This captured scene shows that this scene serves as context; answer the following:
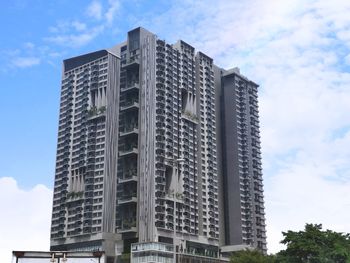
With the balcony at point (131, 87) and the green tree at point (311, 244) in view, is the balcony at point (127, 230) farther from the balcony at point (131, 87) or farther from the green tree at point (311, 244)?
the green tree at point (311, 244)

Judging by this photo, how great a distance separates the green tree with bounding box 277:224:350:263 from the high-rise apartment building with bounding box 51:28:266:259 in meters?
59.1

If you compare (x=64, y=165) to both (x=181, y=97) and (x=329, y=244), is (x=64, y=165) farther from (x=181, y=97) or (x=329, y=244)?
(x=329, y=244)

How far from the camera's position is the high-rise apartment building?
440 ft

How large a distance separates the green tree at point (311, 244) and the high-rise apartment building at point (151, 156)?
5914 centimetres

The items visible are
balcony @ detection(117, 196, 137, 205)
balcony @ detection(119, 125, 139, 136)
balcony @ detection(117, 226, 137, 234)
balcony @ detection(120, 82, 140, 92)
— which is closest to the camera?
balcony @ detection(117, 226, 137, 234)

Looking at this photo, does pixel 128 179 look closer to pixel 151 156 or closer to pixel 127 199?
pixel 127 199

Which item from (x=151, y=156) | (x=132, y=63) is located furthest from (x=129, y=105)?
(x=151, y=156)

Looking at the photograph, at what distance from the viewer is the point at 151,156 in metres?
134

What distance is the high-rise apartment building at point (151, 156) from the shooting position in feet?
440

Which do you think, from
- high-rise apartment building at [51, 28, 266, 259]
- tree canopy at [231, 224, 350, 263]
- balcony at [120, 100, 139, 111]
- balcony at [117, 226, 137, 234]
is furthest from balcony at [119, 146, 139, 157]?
tree canopy at [231, 224, 350, 263]

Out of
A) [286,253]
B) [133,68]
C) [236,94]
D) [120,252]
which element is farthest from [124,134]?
[286,253]

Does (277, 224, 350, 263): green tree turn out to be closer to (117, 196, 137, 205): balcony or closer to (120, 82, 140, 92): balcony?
(117, 196, 137, 205): balcony

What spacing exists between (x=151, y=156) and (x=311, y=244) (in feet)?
237

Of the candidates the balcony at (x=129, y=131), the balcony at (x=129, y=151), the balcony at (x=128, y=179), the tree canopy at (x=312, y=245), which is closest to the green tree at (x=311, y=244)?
the tree canopy at (x=312, y=245)
